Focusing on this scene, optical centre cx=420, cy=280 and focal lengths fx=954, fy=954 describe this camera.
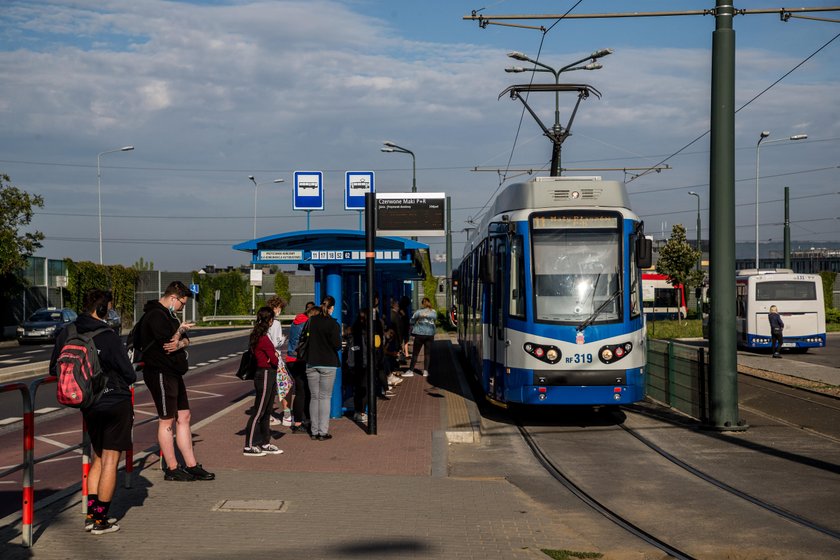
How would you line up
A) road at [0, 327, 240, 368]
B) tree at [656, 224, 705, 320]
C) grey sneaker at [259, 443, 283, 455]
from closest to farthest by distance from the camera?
1. grey sneaker at [259, 443, 283, 455]
2. road at [0, 327, 240, 368]
3. tree at [656, 224, 705, 320]

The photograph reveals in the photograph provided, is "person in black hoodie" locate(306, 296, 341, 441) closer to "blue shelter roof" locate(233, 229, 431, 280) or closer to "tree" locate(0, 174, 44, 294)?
"blue shelter roof" locate(233, 229, 431, 280)

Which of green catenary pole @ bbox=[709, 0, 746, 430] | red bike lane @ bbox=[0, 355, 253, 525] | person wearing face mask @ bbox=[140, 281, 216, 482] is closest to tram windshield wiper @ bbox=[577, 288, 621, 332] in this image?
green catenary pole @ bbox=[709, 0, 746, 430]

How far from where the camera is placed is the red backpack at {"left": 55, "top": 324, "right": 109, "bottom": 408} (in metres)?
6.59

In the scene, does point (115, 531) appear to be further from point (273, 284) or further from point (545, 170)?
point (273, 284)

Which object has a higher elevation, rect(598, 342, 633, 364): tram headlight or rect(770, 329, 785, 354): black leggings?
rect(598, 342, 633, 364): tram headlight

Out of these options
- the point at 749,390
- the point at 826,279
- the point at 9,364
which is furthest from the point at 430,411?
the point at 826,279

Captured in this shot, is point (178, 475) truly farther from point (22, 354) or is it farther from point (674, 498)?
point (22, 354)

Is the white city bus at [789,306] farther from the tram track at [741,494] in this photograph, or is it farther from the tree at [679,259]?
the tree at [679,259]

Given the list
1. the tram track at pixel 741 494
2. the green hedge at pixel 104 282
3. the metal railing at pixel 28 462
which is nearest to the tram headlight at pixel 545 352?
the tram track at pixel 741 494

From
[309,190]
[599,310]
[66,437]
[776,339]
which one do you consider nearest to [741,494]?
[599,310]

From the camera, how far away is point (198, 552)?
650 cm

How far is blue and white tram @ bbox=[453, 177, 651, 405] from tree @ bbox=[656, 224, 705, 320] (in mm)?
43635

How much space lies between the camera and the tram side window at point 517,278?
44.5 feet

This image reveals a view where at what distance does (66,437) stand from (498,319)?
6257mm
